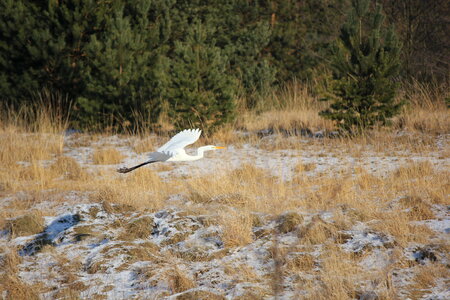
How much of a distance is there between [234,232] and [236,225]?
0.06 meters

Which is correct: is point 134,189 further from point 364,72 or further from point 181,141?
point 364,72

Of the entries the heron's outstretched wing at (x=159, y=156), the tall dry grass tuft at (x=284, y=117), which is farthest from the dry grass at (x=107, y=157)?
the heron's outstretched wing at (x=159, y=156)

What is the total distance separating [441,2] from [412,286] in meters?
9.91

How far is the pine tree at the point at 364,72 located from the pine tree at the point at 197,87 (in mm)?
1665

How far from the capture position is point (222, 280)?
3.57m

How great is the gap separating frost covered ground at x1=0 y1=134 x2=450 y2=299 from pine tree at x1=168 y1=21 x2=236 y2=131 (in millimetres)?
1686

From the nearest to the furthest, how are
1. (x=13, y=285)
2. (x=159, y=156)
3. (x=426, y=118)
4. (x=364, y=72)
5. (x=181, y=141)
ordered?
(x=13, y=285) → (x=159, y=156) → (x=181, y=141) → (x=364, y=72) → (x=426, y=118)

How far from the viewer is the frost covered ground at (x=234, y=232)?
137 inches

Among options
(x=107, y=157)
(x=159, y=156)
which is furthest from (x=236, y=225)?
(x=107, y=157)

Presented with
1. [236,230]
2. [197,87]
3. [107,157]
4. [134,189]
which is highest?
[197,87]

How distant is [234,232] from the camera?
4.08 m

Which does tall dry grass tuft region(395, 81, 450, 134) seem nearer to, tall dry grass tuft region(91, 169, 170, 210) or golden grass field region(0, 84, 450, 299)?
golden grass field region(0, 84, 450, 299)

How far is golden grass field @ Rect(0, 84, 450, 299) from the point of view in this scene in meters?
3.50

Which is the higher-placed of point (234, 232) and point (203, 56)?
point (203, 56)
